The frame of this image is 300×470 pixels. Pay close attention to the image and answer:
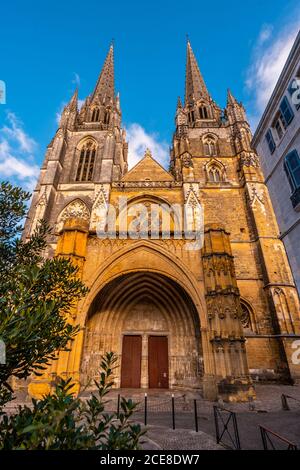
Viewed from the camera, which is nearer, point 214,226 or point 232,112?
point 214,226

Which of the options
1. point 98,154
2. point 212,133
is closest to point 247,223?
point 212,133

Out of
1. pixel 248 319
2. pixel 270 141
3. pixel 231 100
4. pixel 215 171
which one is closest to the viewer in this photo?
pixel 270 141

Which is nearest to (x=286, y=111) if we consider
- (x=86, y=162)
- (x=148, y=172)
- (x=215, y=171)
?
(x=215, y=171)

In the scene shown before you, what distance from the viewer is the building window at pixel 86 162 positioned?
2216cm

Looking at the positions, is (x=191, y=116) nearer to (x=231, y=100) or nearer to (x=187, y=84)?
(x=231, y=100)

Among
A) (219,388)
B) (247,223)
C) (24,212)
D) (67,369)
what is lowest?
(219,388)

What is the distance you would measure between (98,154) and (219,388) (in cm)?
2209

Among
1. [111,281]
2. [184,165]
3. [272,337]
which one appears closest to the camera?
[111,281]

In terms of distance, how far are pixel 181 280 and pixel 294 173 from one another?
5.84 metres

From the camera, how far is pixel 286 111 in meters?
7.66

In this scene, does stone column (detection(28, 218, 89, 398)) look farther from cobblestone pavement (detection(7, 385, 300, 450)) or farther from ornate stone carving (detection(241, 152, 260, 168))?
ornate stone carving (detection(241, 152, 260, 168))

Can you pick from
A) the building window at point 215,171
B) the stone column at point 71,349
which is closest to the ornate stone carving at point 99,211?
the stone column at point 71,349

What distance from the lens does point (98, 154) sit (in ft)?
77.0

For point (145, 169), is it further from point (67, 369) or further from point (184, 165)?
point (67, 369)
